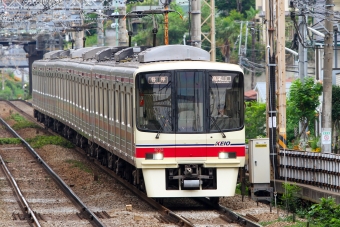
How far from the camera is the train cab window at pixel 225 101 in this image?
1431cm

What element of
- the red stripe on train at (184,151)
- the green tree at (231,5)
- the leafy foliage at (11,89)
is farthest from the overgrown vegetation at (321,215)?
the leafy foliage at (11,89)

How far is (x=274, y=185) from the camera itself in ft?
53.5

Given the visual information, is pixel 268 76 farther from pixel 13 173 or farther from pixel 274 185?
pixel 13 173

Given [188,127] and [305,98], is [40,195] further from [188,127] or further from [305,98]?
[305,98]

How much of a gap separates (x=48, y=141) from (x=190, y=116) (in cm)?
1415

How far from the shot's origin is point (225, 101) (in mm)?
14352

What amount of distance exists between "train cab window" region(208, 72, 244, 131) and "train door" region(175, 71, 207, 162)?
0.59ft

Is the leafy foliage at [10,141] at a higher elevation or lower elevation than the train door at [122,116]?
lower

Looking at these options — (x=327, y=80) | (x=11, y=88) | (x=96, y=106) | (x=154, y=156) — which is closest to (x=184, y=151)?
(x=154, y=156)

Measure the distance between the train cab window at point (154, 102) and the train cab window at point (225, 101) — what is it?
2.24 ft

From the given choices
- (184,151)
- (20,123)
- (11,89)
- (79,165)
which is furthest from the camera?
(11,89)

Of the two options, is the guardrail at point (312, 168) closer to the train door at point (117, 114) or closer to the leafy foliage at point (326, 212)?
the leafy foliage at point (326, 212)

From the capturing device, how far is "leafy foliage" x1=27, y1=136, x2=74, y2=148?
26.9 m

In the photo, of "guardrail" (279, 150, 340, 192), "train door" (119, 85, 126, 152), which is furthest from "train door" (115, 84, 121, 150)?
"guardrail" (279, 150, 340, 192)
